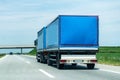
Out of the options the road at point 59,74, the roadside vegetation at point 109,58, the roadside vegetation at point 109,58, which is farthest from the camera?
the roadside vegetation at point 109,58

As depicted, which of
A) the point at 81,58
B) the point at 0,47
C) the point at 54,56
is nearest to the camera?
the point at 81,58

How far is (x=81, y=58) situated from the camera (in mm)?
26266

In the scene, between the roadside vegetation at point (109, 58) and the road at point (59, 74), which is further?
the roadside vegetation at point (109, 58)

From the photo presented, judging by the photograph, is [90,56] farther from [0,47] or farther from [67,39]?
[0,47]

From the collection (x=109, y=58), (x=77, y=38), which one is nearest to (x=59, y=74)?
(x=77, y=38)

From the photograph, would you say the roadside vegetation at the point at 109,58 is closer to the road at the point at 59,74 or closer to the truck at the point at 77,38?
the truck at the point at 77,38

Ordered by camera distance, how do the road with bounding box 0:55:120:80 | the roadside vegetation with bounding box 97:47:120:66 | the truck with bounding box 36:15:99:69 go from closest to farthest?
the road with bounding box 0:55:120:80 < the truck with bounding box 36:15:99:69 < the roadside vegetation with bounding box 97:47:120:66

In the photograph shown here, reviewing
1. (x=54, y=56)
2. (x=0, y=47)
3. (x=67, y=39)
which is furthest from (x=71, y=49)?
(x=0, y=47)

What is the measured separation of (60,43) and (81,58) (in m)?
1.74

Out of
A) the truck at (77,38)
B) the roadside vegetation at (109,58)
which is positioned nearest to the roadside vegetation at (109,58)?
the roadside vegetation at (109,58)

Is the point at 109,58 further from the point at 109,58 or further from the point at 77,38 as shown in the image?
the point at 77,38

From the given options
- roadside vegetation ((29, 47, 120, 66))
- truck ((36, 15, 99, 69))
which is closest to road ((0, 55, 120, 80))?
truck ((36, 15, 99, 69))

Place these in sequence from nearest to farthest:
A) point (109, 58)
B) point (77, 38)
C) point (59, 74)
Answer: point (59, 74) < point (77, 38) < point (109, 58)

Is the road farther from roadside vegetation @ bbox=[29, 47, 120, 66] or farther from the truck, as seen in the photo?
roadside vegetation @ bbox=[29, 47, 120, 66]
